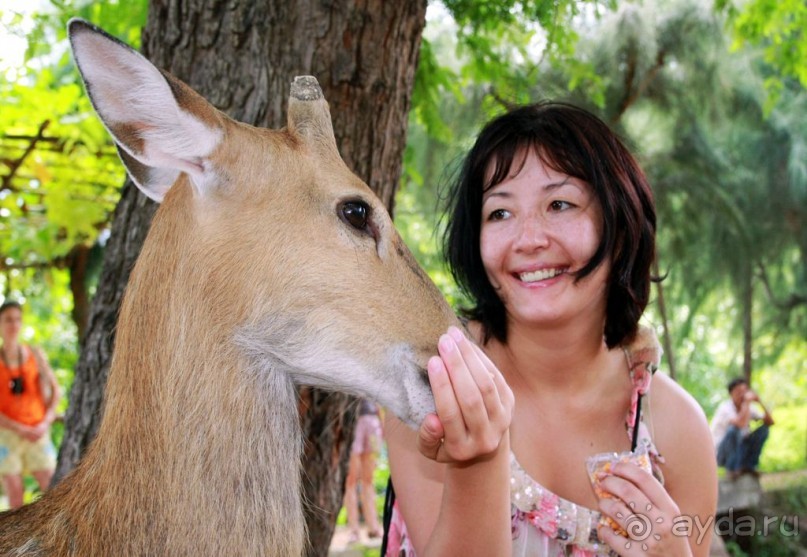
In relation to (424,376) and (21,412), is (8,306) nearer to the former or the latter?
(21,412)

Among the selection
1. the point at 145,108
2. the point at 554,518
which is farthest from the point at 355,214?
the point at 554,518

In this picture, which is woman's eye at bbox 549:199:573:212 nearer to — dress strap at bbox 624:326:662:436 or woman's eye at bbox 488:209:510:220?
woman's eye at bbox 488:209:510:220

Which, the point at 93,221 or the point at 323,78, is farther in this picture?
the point at 93,221

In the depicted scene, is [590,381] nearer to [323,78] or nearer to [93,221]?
[323,78]

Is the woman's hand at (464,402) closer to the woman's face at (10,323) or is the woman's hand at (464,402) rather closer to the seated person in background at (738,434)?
the woman's face at (10,323)

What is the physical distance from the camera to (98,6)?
4.52 m

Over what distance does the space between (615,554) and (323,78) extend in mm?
2010

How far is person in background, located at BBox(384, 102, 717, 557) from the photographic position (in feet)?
8.38

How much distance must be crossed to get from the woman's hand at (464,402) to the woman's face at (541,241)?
0.59 metres

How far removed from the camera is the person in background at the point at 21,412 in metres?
7.29

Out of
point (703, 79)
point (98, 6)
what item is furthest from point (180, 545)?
point (703, 79)

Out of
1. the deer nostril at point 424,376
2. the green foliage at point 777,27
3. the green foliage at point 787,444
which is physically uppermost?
the green foliage at point 777,27

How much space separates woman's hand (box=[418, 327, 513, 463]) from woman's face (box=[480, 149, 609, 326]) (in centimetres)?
59

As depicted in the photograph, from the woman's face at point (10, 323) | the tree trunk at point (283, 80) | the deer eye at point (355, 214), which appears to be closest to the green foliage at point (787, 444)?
the woman's face at point (10, 323)
